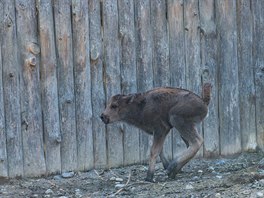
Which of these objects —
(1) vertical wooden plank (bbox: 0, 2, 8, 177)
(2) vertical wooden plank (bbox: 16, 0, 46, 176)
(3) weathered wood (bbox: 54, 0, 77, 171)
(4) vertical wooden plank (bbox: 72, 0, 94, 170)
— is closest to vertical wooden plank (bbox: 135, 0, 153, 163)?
(4) vertical wooden plank (bbox: 72, 0, 94, 170)

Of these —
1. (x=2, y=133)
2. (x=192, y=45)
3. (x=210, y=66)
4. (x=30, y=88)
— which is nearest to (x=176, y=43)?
(x=192, y=45)

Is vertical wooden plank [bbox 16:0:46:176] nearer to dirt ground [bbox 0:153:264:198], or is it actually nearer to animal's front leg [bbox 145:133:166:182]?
dirt ground [bbox 0:153:264:198]

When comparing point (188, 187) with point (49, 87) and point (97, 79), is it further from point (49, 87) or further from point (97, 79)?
point (49, 87)

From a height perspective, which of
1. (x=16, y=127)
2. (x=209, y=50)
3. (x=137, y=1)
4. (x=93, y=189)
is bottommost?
(x=93, y=189)

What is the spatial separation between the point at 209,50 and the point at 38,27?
2.45m

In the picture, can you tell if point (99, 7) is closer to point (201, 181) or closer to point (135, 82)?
point (135, 82)

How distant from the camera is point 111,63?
9.49 meters

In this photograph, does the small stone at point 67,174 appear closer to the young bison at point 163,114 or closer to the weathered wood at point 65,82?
the weathered wood at point 65,82

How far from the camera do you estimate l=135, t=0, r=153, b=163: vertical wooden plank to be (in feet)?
31.6

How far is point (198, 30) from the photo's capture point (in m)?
10.1

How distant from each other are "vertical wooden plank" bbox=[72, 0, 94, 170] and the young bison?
0.31 m

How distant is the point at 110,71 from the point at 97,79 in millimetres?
204

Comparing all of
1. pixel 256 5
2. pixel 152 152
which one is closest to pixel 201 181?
pixel 152 152

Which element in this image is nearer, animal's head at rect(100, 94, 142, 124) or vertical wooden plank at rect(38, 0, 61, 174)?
vertical wooden plank at rect(38, 0, 61, 174)
